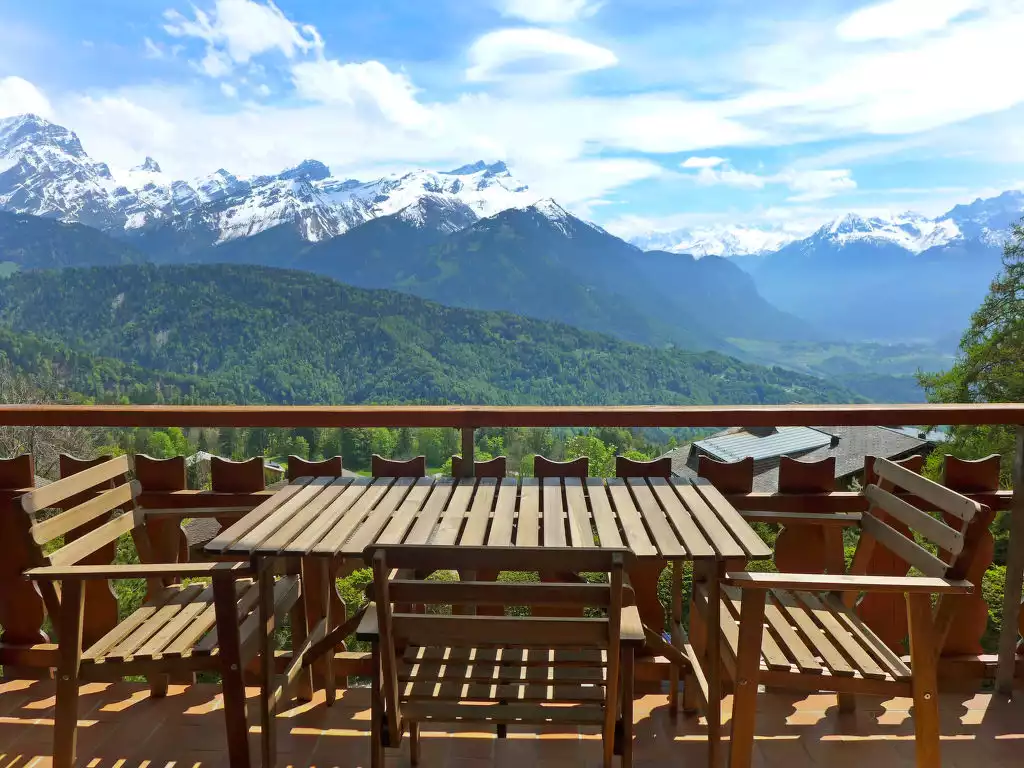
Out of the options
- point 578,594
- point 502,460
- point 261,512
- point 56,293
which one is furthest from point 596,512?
point 56,293

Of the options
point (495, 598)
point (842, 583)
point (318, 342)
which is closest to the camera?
point (495, 598)

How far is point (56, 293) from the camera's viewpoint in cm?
10081

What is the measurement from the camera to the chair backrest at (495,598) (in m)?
1.32

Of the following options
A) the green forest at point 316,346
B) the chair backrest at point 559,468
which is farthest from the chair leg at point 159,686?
the green forest at point 316,346

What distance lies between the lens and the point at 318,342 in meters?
97.1

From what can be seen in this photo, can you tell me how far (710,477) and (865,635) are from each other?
0.62 metres

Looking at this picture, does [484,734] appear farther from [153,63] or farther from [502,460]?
[153,63]

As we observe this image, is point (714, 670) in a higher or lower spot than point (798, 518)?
lower

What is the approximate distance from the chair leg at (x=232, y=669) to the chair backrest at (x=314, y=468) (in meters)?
0.64

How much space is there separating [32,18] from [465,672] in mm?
11258

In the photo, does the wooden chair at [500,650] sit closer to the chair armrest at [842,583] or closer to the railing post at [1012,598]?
the chair armrest at [842,583]

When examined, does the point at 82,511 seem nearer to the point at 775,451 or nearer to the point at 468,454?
the point at 468,454

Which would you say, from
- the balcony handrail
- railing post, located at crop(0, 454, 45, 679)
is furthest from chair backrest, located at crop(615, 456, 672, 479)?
railing post, located at crop(0, 454, 45, 679)

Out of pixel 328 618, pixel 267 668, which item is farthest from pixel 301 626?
pixel 267 668
